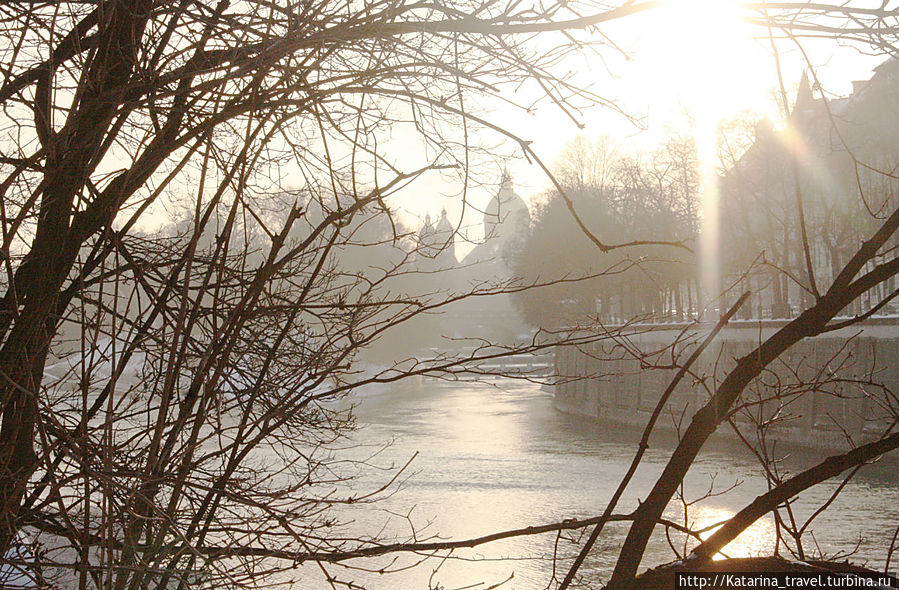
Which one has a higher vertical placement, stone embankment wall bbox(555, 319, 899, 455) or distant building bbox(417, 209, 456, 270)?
distant building bbox(417, 209, 456, 270)

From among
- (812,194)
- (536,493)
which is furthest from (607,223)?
(536,493)

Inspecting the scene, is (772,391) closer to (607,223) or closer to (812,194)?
(812,194)

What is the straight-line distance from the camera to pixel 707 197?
1147 inches

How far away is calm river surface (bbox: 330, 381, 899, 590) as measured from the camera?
11.0 m

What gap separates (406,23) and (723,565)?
4.82ft

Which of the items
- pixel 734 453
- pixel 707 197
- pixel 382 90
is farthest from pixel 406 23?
pixel 707 197

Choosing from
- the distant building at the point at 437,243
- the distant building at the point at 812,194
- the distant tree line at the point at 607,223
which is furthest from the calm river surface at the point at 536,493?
the distant tree line at the point at 607,223

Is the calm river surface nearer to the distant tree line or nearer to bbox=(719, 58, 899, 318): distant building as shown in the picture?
bbox=(719, 58, 899, 318): distant building

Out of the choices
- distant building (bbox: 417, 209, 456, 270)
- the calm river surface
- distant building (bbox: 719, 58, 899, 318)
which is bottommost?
the calm river surface

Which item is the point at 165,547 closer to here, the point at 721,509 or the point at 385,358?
the point at 721,509

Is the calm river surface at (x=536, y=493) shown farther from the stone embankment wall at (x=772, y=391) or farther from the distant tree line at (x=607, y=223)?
the distant tree line at (x=607, y=223)

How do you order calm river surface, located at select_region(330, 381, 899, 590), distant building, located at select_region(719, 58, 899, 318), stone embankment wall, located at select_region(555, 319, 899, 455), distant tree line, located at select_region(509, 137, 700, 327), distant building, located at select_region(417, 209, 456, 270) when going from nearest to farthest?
distant building, located at select_region(417, 209, 456, 270)
calm river surface, located at select_region(330, 381, 899, 590)
stone embankment wall, located at select_region(555, 319, 899, 455)
distant building, located at select_region(719, 58, 899, 318)
distant tree line, located at select_region(509, 137, 700, 327)

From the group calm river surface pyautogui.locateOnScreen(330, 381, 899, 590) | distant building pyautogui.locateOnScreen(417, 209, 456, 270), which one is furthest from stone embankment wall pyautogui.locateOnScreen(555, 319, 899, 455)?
distant building pyautogui.locateOnScreen(417, 209, 456, 270)

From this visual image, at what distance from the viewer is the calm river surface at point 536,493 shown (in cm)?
1104
